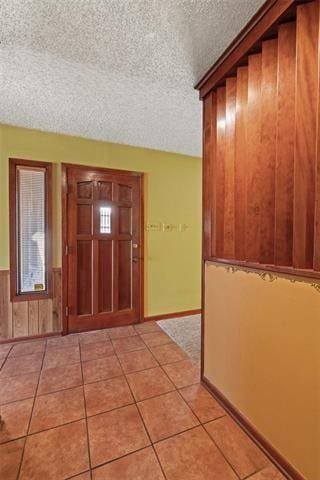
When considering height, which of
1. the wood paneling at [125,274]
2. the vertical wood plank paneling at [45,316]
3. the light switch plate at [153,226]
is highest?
the light switch plate at [153,226]

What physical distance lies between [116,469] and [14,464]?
0.55m

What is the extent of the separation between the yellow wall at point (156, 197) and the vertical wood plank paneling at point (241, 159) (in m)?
1.86

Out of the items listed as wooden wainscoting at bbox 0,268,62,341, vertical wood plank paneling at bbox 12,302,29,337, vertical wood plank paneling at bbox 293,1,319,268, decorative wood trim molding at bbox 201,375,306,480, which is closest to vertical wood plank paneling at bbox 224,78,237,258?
vertical wood plank paneling at bbox 293,1,319,268

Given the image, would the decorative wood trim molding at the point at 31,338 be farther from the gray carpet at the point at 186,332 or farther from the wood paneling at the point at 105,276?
the gray carpet at the point at 186,332

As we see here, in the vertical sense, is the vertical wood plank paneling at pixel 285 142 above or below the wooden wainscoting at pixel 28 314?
above

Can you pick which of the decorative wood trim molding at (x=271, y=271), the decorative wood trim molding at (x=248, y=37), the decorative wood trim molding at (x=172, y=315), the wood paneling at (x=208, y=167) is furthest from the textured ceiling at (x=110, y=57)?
the decorative wood trim molding at (x=172, y=315)

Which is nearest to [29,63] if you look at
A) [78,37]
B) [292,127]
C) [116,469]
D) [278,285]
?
[78,37]

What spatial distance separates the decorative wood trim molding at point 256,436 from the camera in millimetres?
1180

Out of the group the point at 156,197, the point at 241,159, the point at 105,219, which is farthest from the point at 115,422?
the point at 156,197

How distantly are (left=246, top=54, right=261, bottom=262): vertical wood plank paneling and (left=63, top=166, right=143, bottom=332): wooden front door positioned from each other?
6.42ft

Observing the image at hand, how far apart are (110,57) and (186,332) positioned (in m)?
2.88

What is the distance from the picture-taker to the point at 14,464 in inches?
48.7

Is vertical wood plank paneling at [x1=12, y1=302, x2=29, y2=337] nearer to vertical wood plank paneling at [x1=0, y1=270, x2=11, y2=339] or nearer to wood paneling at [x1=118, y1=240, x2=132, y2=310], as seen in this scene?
vertical wood plank paneling at [x1=0, y1=270, x2=11, y2=339]

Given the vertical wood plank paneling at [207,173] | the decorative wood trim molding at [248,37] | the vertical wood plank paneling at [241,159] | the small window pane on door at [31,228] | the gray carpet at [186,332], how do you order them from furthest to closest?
the small window pane on door at [31,228] → the gray carpet at [186,332] → the vertical wood plank paneling at [207,173] → the vertical wood plank paneling at [241,159] → the decorative wood trim molding at [248,37]
